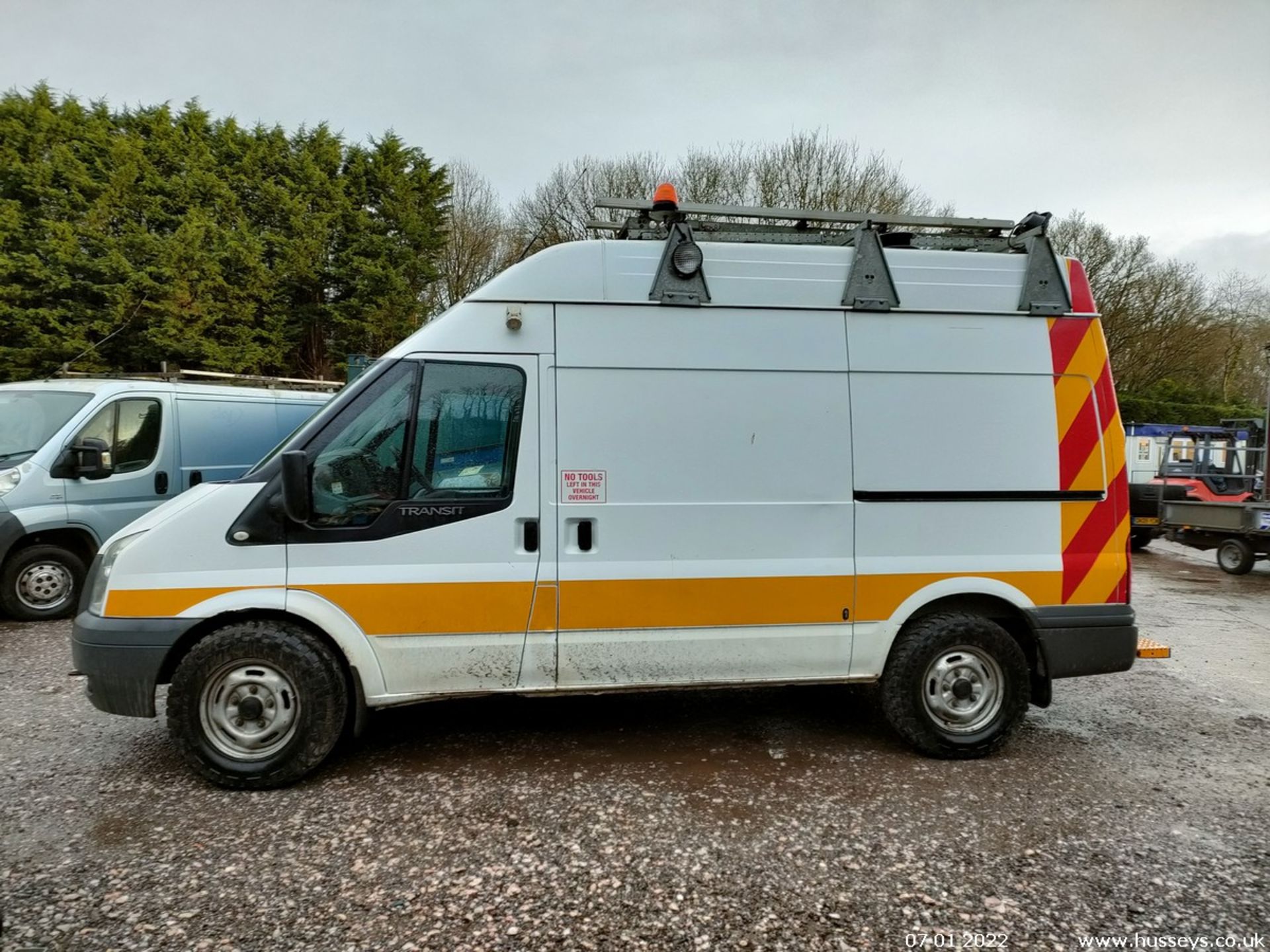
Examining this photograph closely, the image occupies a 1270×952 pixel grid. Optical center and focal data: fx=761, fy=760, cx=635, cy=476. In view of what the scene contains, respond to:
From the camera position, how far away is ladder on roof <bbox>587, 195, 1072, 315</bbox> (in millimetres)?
3779

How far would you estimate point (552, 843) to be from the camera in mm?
3133

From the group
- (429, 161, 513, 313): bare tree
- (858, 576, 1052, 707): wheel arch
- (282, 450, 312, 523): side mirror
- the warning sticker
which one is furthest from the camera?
(429, 161, 513, 313): bare tree

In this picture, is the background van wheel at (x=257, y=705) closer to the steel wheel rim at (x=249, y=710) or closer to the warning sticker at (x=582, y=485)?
the steel wheel rim at (x=249, y=710)

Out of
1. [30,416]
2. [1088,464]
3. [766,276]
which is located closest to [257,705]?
[766,276]

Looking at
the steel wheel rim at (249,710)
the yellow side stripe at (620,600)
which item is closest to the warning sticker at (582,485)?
the yellow side stripe at (620,600)

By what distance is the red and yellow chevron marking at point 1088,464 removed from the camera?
3.98 m

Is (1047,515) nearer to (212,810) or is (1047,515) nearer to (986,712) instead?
(986,712)

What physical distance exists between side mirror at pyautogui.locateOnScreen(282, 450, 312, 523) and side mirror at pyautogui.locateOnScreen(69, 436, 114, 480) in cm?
463

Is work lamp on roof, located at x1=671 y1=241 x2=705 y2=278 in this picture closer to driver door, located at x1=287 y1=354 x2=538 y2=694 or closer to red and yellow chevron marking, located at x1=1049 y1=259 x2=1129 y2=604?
driver door, located at x1=287 y1=354 x2=538 y2=694

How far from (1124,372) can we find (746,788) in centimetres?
2768

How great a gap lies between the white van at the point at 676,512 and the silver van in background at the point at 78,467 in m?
3.40

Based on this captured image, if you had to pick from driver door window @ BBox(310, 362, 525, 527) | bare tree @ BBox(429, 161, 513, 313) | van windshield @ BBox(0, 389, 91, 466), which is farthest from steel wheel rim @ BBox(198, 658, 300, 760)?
bare tree @ BBox(429, 161, 513, 313)

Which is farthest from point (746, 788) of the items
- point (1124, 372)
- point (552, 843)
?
point (1124, 372)

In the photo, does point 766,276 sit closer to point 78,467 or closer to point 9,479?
point 78,467
